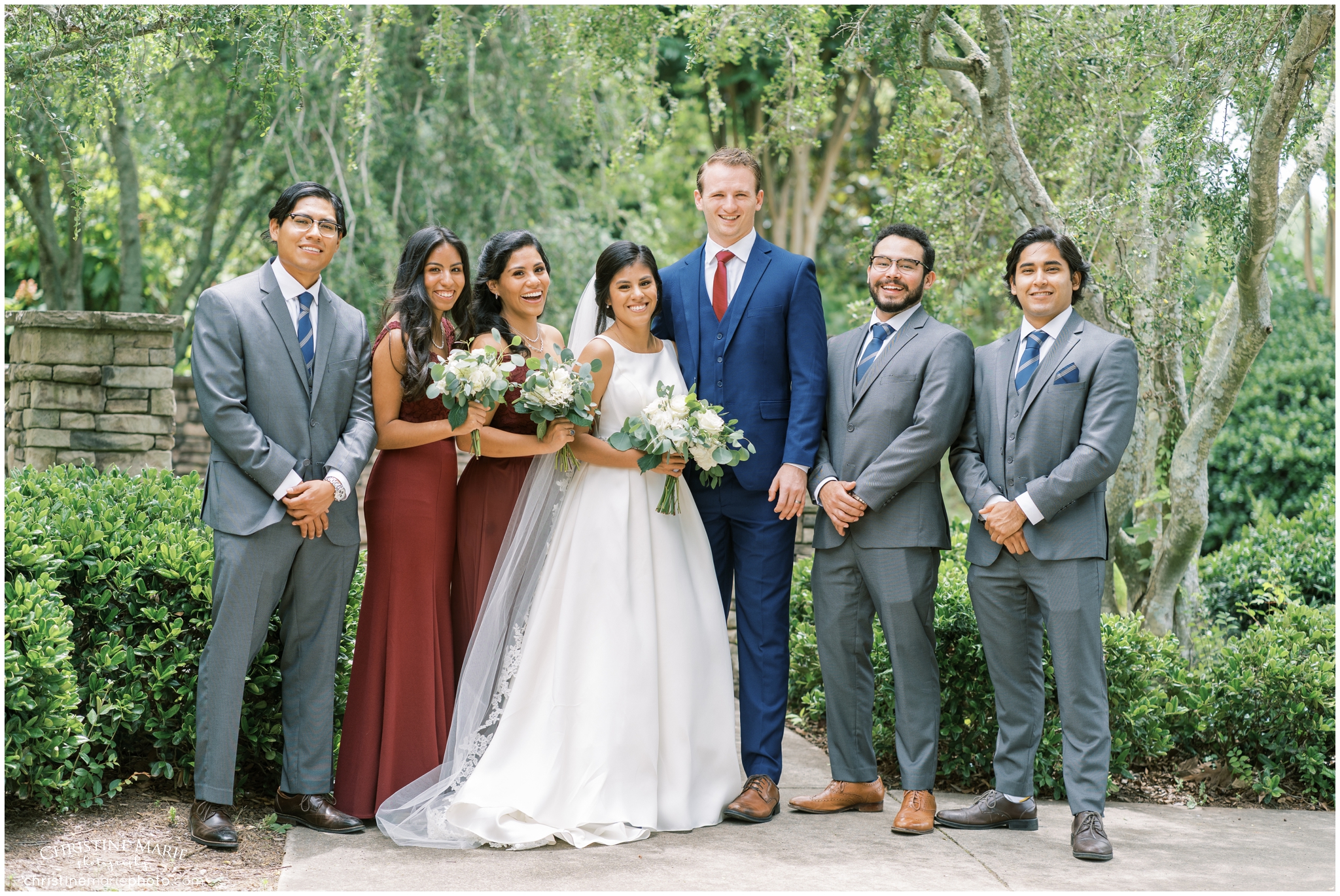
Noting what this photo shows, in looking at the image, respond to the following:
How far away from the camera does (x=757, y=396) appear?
4.29 m

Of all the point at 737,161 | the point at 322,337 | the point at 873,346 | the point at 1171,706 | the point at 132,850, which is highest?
the point at 737,161

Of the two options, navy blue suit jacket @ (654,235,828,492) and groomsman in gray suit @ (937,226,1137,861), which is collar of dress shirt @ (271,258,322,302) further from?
groomsman in gray suit @ (937,226,1137,861)

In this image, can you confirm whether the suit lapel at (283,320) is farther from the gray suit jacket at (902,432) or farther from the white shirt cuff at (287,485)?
the gray suit jacket at (902,432)

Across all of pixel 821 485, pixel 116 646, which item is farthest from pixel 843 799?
pixel 116 646

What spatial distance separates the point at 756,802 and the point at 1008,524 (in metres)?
1.38

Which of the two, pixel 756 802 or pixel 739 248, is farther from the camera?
pixel 739 248

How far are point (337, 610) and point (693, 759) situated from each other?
1407 mm

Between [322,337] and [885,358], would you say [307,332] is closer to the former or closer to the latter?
[322,337]

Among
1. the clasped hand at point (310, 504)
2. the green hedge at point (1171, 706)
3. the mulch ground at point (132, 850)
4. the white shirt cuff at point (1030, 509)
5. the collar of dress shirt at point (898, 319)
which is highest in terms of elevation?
the collar of dress shirt at point (898, 319)

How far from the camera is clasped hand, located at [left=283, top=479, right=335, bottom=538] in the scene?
3.69 metres

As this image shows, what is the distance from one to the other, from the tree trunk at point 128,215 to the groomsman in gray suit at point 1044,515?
8106mm

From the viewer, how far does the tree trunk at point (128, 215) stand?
32.1 feet

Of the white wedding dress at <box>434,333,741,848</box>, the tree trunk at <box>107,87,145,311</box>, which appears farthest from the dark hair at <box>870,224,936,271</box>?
the tree trunk at <box>107,87,145,311</box>

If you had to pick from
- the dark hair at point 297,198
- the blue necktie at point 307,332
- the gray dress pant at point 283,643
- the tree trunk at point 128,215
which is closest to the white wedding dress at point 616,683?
the gray dress pant at point 283,643
